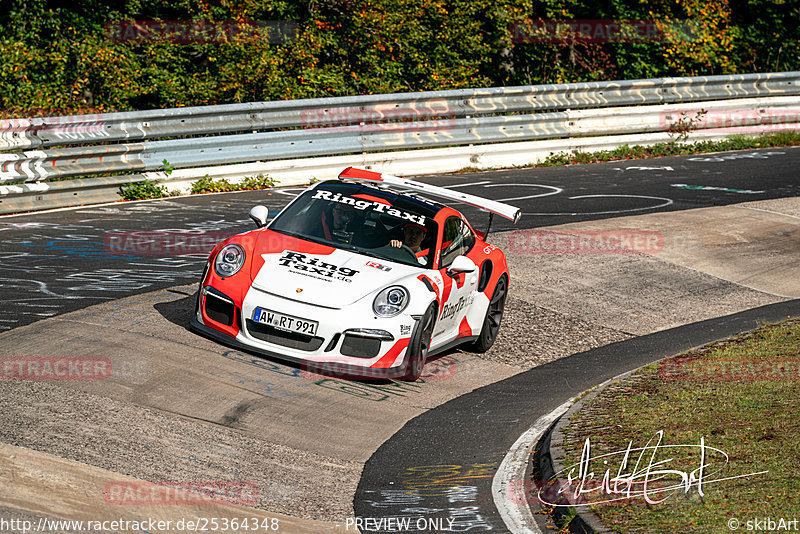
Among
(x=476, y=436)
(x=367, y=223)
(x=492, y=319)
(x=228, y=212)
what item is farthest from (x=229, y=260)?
(x=228, y=212)

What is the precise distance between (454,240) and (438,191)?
0.57m

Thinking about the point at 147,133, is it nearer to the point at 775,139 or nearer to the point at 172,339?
the point at 172,339

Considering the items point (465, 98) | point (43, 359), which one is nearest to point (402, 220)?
point (43, 359)

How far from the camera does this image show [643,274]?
520 inches

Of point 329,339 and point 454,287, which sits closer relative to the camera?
point 329,339

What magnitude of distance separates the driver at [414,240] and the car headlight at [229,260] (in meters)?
1.42
